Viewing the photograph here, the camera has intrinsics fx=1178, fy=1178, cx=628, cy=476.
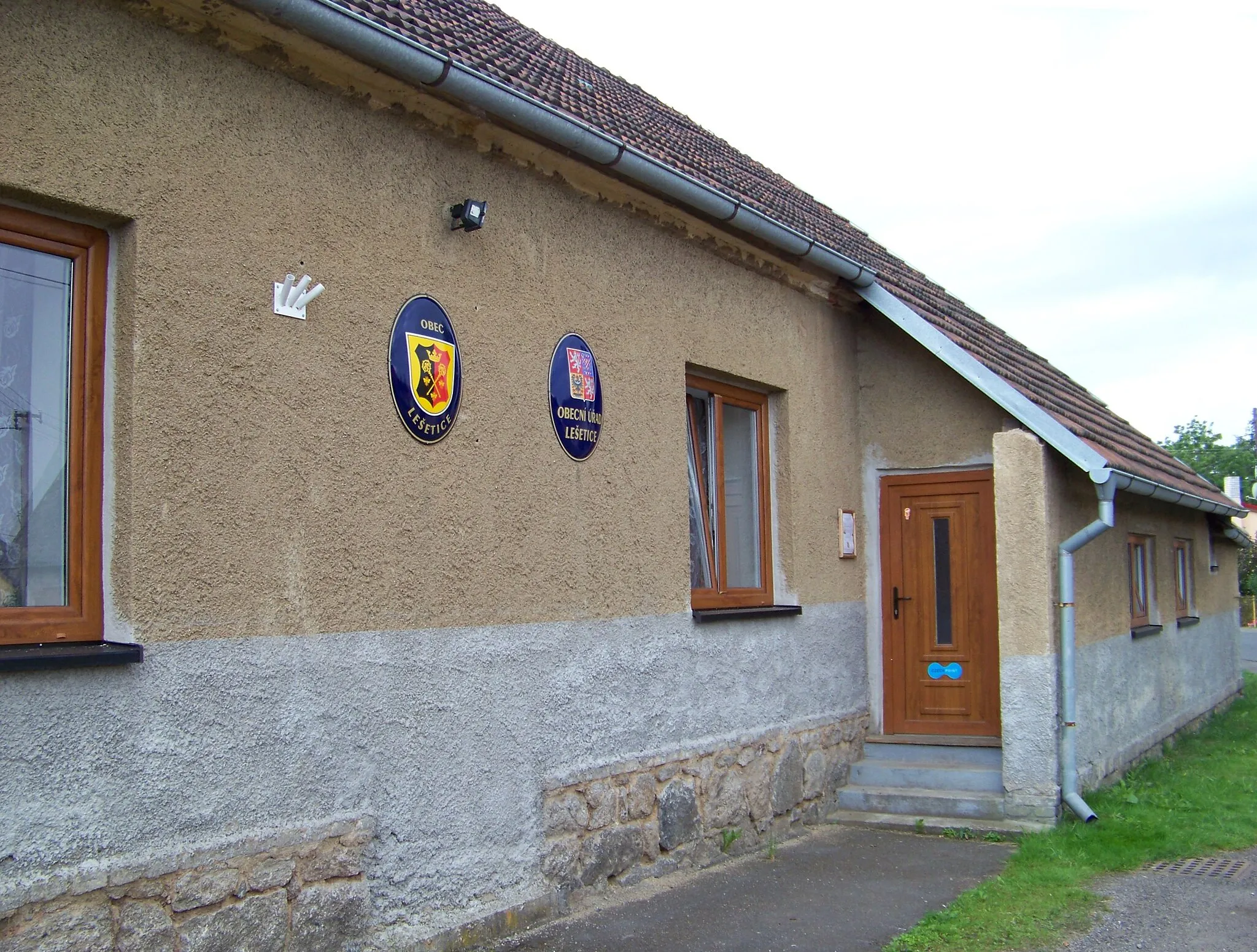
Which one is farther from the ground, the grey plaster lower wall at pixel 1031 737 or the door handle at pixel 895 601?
the door handle at pixel 895 601

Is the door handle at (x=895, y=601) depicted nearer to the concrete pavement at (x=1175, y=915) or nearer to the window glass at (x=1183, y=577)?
the concrete pavement at (x=1175, y=915)

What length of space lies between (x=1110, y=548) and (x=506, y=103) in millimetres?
6553

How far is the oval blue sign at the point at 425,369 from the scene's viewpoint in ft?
16.8

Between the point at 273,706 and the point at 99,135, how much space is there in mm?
2119

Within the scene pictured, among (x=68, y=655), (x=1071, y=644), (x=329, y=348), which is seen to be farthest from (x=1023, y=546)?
(x=68, y=655)

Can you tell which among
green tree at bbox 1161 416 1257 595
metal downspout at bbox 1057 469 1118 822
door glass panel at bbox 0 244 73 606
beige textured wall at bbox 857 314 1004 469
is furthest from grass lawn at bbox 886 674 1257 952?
green tree at bbox 1161 416 1257 595

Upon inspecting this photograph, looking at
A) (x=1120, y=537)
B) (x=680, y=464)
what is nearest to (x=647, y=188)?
(x=680, y=464)

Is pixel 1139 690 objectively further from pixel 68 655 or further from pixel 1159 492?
pixel 68 655

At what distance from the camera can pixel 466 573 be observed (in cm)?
538

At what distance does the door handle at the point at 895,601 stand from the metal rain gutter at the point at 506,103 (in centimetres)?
281

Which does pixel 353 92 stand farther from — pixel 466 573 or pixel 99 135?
pixel 466 573

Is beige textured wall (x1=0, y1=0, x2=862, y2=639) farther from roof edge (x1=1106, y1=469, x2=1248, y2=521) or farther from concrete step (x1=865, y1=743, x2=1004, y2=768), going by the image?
roof edge (x1=1106, y1=469, x2=1248, y2=521)

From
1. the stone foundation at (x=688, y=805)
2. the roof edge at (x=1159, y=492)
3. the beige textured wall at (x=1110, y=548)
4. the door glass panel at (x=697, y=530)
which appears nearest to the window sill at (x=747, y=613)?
the door glass panel at (x=697, y=530)

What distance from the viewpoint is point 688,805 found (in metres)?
6.76
